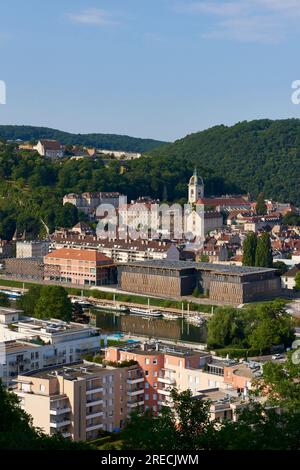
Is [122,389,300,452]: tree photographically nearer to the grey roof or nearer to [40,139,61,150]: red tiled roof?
the grey roof

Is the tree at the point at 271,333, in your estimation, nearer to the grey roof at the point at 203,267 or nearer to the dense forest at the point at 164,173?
the grey roof at the point at 203,267

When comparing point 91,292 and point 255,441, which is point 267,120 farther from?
point 255,441

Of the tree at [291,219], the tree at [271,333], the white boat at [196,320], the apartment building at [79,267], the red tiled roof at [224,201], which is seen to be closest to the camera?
the tree at [271,333]

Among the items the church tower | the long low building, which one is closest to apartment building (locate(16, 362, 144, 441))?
the long low building

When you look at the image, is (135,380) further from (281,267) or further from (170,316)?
(281,267)

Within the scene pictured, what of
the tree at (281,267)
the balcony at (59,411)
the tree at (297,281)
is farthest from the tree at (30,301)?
the balcony at (59,411)
